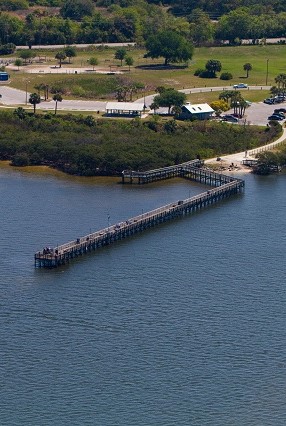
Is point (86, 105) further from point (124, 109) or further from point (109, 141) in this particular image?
point (109, 141)

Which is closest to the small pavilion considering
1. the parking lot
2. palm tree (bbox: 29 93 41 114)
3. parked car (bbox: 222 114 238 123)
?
palm tree (bbox: 29 93 41 114)

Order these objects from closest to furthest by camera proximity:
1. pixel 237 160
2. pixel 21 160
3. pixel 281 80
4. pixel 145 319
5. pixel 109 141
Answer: pixel 145 319 → pixel 21 160 → pixel 237 160 → pixel 109 141 → pixel 281 80

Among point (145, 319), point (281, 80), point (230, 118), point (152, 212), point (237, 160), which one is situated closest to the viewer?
point (145, 319)

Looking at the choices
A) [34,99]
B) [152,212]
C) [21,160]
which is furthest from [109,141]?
[152,212]

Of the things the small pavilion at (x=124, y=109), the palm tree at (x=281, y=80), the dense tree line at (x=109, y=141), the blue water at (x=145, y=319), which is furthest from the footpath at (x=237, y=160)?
the palm tree at (x=281, y=80)

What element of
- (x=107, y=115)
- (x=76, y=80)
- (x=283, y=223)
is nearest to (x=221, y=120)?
(x=107, y=115)

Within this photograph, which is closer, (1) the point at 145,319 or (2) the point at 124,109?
(1) the point at 145,319
